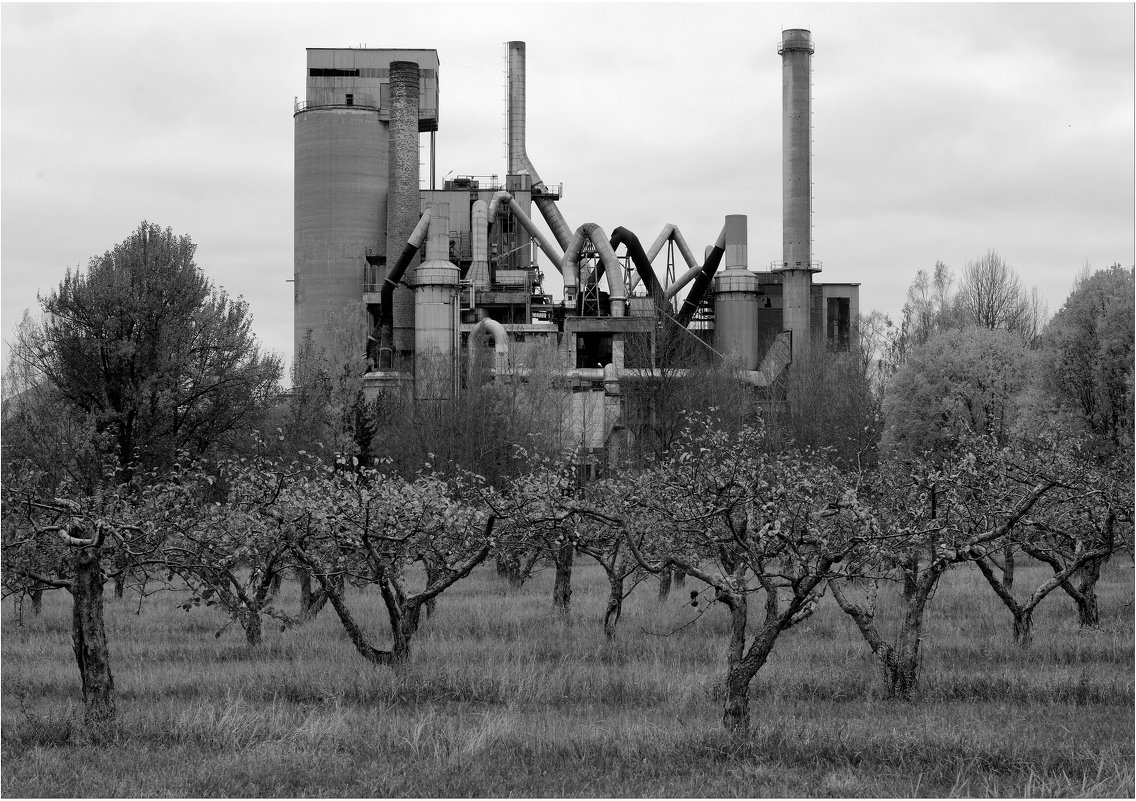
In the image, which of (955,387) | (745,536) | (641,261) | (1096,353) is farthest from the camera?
(641,261)

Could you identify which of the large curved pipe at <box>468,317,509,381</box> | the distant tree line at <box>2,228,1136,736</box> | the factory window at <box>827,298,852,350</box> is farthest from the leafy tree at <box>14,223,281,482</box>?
the factory window at <box>827,298,852,350</box>

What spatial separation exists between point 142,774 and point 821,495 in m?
11.7

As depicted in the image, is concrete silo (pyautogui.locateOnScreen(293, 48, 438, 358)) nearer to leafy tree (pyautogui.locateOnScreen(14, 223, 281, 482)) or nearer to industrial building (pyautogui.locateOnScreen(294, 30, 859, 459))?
industrial building (pyautogui.locateOnScreen(294, 30, 859, 459))

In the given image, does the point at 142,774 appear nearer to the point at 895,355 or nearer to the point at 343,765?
the point at 343,765

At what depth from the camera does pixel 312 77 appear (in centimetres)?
6631

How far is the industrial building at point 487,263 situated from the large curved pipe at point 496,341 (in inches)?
4.0

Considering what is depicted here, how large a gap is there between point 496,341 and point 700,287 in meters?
12.4

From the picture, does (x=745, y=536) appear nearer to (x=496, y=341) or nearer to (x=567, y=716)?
(x=567, y=716)

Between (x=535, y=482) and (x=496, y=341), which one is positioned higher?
(x=496, y=341)

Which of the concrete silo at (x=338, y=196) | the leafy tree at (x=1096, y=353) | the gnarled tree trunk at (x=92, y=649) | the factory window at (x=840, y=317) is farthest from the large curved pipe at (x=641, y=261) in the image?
the gnarled tree trunk at (x=92, y=649)

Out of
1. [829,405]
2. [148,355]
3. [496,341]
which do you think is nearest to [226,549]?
[148,355]

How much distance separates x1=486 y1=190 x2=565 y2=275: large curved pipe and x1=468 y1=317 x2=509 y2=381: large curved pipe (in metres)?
5.24

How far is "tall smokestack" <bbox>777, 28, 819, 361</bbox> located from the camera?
193 ft

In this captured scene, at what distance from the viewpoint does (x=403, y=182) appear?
62625 mm
